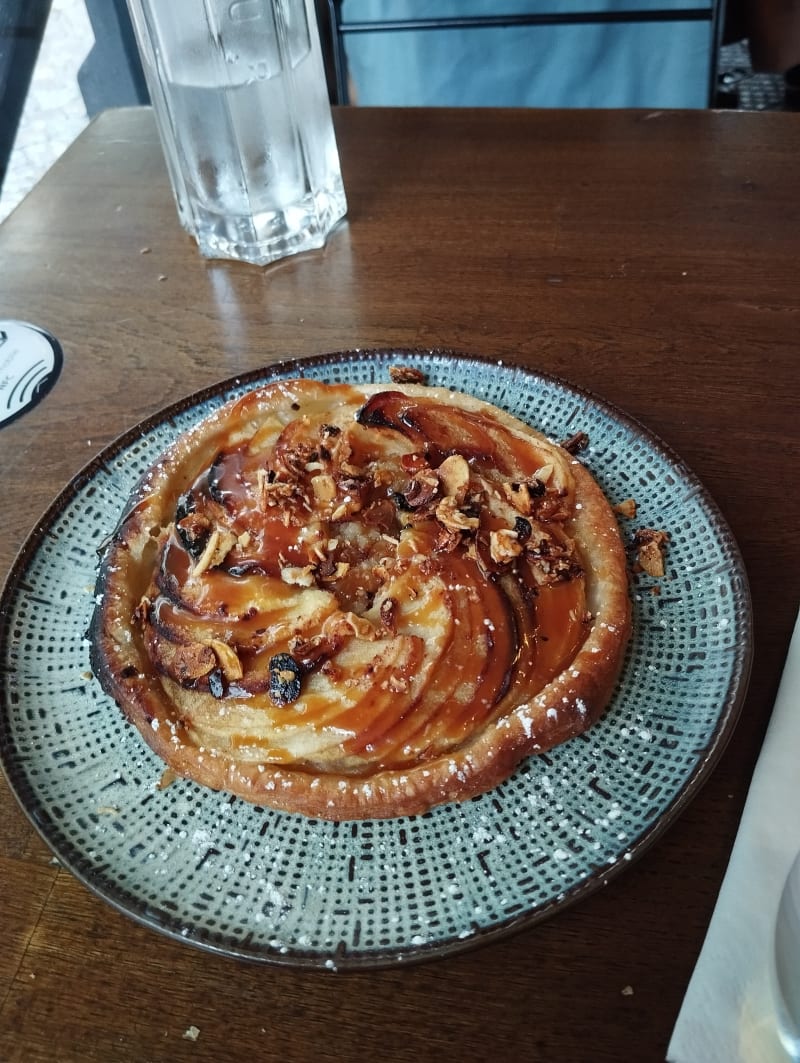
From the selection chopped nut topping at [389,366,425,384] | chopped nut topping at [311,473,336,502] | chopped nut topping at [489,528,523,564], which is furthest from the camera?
chopped nut topping at [389,366,425,384]

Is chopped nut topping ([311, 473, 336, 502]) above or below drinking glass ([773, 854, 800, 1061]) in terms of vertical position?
A: above

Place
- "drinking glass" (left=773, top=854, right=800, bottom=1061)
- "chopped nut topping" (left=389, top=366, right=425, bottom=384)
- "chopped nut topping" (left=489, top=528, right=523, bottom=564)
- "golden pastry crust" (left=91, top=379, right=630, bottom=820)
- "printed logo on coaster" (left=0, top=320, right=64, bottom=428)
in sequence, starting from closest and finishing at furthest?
"drinking glass" (left=773, top=854, right=800, bottom=1061)
"golden pastry crust" (left=91, top=379, right=630, bottom=820)
"chopped nut topping" (left=489, top=528, right=523, bottom=564)
"chopped nut topping" (left=389, top=366, right=425, bottom=384)
"printed logo on coaster" (left=0, top=320, right=64, bottom=428)

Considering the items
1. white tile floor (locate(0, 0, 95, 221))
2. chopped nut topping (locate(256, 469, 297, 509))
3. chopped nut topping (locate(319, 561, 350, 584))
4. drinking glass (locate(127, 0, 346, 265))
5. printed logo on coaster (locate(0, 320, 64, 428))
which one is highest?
drinking glass (locate(127, 0, 346, 265))

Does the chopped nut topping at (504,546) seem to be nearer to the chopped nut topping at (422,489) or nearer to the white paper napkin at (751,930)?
the chopped nut topping at (422,489)

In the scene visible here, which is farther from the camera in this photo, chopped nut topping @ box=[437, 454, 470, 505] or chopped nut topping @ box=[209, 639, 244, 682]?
chopped nut topping @ box=[437, 454, 470, 505]

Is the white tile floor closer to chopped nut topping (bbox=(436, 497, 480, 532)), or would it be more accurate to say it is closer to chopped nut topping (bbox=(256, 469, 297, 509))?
chopped nut topping (bbox=(256, 469, 297, 509))

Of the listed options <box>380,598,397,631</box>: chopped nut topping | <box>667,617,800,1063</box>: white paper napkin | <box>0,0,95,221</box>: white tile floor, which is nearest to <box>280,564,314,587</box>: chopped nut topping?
<box>380,598,397,631</box>: chopped nut topping

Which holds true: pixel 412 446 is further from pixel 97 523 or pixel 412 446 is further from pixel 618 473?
pixel 97 523

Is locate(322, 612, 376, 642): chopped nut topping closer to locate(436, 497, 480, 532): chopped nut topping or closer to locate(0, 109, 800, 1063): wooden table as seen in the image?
locate(436, 497, 480, 532): chopped nut topping

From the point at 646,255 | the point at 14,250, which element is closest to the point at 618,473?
the point at 646,255
